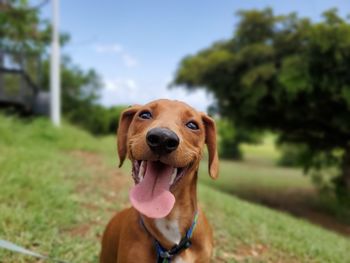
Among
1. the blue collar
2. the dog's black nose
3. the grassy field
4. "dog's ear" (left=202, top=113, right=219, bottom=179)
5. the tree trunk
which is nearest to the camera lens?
the dog's black nose

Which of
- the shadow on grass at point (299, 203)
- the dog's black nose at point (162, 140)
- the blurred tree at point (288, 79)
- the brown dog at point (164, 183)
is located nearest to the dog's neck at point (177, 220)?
the brown dog at point (164, 183)

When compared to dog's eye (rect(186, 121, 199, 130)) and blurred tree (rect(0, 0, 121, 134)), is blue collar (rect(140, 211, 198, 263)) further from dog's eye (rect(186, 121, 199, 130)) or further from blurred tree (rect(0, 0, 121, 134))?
blurred tree (rect(0, 0, 121, 134))

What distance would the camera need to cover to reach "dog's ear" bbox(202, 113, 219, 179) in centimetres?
236

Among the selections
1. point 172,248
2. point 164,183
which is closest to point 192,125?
point 164,183

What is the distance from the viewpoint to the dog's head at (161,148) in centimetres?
187

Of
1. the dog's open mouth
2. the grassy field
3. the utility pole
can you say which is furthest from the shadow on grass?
the dog's open mouth

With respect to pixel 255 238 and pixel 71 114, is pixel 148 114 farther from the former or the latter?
pixel 71 114

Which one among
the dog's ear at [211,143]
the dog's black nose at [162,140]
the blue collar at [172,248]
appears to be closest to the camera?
the dog's black nose at [162,140]

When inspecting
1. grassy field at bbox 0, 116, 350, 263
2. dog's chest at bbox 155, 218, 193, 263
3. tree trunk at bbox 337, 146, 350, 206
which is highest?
dog's chest at bbox 155, 218, 193, 263

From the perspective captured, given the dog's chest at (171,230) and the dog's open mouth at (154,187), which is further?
the dog's chest at (171,230)

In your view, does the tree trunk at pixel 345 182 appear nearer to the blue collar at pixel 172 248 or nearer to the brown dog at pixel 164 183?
the brown dog at pixel 164 183

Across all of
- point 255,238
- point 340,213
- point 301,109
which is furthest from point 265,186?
point 255,238

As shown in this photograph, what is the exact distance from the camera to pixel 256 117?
32.1ft

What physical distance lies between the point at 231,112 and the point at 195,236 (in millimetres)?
7797
